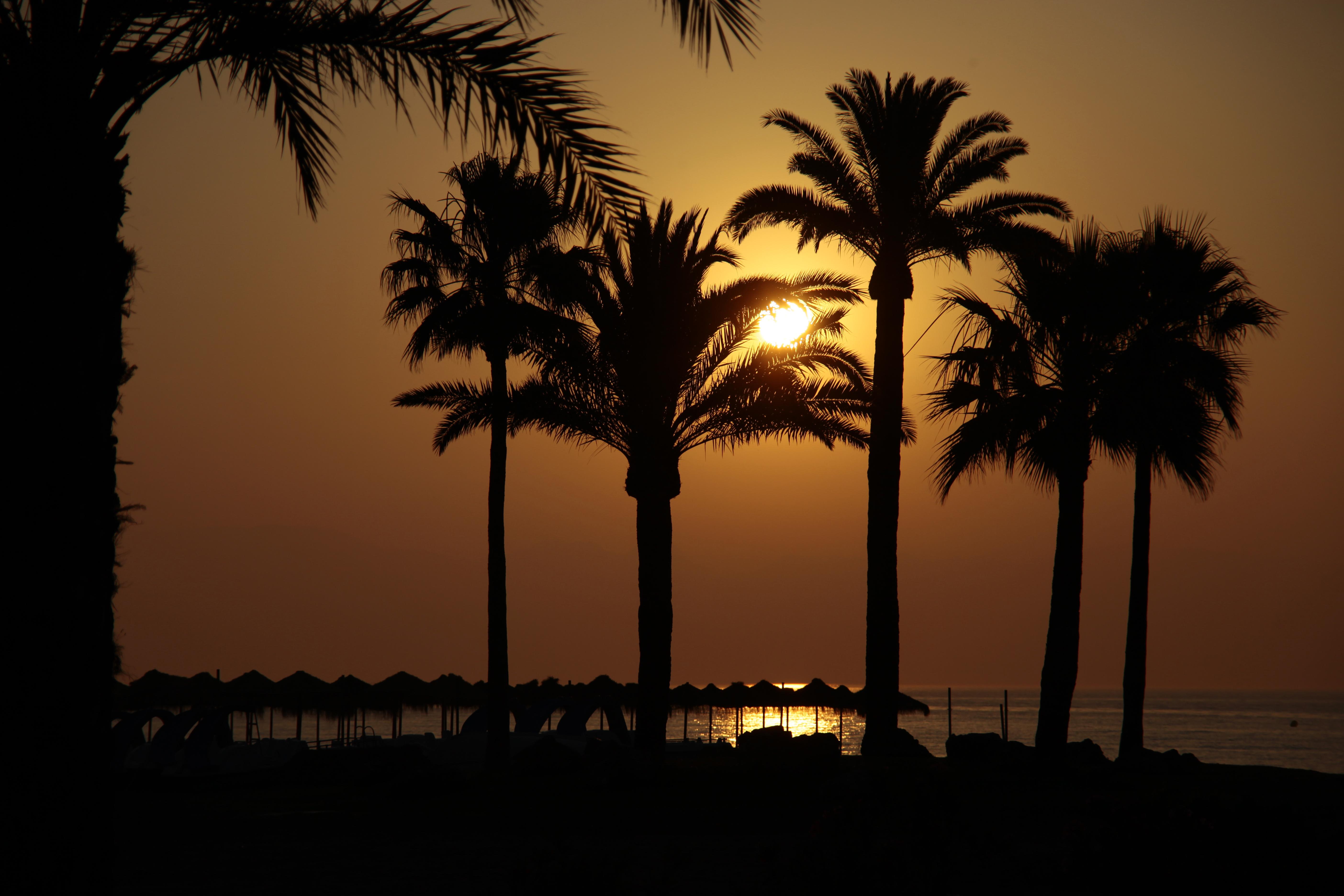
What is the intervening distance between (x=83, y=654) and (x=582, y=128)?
4.58 m

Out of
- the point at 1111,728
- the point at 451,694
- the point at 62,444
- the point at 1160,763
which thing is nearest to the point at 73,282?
the point at 62,444

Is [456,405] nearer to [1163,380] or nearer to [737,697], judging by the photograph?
[1163,380]

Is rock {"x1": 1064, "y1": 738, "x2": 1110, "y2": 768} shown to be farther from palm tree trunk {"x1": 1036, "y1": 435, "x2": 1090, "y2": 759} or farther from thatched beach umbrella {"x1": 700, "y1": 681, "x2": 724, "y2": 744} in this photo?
thatched beach umbrella {"x1": 700, "y1": 681, "x2": 724, "y2": 744}

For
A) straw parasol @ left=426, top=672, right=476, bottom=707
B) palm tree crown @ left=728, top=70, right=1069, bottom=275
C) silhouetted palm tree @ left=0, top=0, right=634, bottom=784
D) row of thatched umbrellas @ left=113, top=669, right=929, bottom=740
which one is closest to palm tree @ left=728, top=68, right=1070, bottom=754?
palm tree crown @ left=728, top=70, right=1069, bottom=275

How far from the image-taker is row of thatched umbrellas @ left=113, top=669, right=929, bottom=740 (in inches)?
1865

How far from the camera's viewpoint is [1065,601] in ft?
64.8

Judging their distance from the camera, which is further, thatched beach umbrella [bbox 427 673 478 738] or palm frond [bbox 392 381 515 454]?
thatched beach umbrella [bbox 427 673 478 738]

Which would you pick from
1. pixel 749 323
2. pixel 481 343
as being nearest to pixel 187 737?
pixel 481 343

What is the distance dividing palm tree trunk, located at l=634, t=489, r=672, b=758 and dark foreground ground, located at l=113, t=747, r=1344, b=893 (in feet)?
4.62

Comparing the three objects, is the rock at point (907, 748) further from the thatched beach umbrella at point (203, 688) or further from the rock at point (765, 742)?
the thatched beach umbrella at point (203, 688)

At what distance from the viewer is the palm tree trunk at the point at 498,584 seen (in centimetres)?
2334

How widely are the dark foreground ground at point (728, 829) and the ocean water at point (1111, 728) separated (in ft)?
70.8

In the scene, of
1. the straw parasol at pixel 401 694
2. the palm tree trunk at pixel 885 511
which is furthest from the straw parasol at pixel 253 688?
the palm tree trunk at pixel 885 511

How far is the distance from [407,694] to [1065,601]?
118 feet
